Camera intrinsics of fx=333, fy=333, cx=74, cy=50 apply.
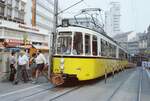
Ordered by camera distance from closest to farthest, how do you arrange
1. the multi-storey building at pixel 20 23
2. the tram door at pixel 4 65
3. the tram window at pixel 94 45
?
the tram window at pixel 94 45, the tram door at pixel 4 65, the multi-storey building at pixel 20 23

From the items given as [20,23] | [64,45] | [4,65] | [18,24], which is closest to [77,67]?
[64,45]

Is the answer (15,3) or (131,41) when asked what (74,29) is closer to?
(15,3)

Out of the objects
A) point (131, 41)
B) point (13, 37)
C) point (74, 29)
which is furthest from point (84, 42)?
point (131, 41)

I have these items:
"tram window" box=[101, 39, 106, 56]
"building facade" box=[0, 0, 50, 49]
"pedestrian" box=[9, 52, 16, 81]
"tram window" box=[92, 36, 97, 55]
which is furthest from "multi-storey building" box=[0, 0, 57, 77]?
"tram window" box=[92, 36, 97, 55]

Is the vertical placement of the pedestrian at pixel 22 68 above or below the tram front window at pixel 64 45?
below

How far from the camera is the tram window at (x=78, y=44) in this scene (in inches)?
655

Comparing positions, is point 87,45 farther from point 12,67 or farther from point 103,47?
point 12,67

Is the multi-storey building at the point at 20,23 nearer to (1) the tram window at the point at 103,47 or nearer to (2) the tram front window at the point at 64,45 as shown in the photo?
(1) the tram window at the point at 103,47

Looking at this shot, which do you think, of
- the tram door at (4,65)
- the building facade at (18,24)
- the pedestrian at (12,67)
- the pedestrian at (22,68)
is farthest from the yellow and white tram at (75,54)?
the building facade at (18,24)

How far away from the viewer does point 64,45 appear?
16844 millimetres

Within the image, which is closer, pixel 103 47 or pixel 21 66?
pixel 21 66

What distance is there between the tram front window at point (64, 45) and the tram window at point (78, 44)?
25 cm

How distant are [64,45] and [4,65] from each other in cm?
452

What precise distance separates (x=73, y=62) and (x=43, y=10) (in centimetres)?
6894
